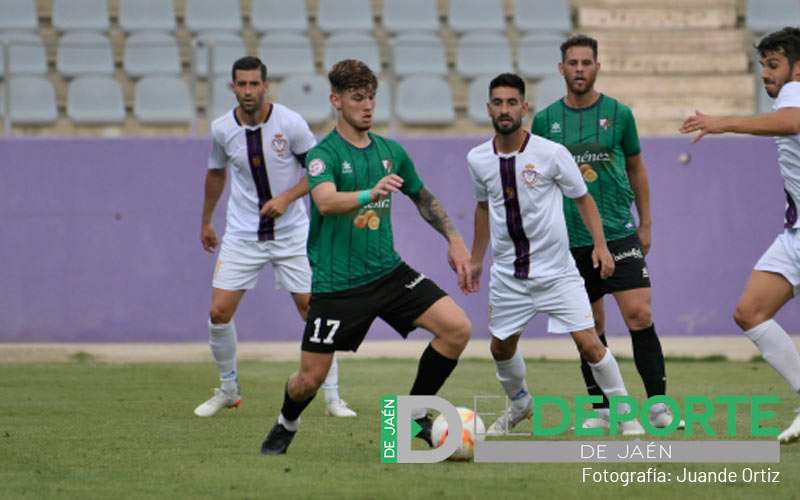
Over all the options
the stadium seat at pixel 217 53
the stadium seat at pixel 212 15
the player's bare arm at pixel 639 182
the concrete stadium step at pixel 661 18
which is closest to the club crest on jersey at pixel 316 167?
the player's bare arm at pixel 639 182

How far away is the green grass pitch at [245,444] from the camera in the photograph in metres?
7.59

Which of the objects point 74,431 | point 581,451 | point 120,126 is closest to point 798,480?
point 581,451

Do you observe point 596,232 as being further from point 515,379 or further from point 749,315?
point 515,379

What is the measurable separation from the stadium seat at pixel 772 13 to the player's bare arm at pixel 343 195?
12.7 meters

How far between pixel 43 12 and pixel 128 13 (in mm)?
1072

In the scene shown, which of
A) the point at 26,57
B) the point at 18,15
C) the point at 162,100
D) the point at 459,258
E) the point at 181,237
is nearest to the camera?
the point at 459,258

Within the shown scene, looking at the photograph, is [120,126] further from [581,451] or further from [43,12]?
[581,451]

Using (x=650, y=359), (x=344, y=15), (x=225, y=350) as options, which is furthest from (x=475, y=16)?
(x=650, y=359)

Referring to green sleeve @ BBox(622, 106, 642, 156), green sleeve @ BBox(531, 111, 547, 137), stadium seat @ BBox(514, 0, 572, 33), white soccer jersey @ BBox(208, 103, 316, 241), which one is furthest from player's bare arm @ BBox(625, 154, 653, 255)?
stadium seat @ BBox(514, 0, 572, 33)

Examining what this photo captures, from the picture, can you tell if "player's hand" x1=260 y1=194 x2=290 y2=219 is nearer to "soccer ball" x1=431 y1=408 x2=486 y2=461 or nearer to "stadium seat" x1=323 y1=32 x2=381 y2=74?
"soccer ball" x1=431 y1=408 x2=486 y2=461

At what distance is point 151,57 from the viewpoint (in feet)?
59.9

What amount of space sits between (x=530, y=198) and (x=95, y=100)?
988cm

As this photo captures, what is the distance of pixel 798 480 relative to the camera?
7789 mm

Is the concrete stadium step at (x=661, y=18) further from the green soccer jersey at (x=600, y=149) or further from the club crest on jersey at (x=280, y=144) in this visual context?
the green soccer jersey at (x=600, y=149)
